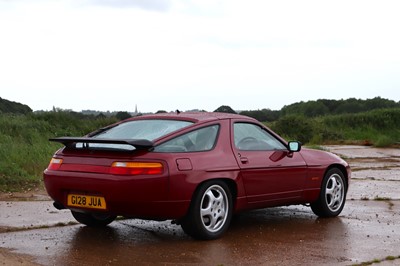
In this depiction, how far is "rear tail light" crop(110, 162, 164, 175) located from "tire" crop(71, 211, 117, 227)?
110 cm

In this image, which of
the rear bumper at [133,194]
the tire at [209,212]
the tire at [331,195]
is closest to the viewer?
the rear bumper at [133,194]

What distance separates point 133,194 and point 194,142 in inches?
37.7

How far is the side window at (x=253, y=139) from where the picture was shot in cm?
733

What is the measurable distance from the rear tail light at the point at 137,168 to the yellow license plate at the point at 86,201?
0.99 ft

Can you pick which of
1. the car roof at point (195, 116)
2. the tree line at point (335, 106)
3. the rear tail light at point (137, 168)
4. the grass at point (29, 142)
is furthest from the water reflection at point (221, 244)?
the tree line at point (335, 106)

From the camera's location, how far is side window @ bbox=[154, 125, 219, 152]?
659cm

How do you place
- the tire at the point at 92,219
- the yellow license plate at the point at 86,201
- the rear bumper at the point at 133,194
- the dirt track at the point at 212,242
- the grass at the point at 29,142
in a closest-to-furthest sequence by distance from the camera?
the dirt track at the point at 212,242, the rear bumper at the point at 133,194, the yellow license plate at the point at 86,201, the tire at the point at 92,219, the grass at the point at 29,142

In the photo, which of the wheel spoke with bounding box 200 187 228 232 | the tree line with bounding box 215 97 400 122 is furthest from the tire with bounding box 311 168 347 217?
the tree line with bounding box 215 97 400 122

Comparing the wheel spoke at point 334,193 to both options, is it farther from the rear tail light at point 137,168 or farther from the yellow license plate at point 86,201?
the yellow license plate at point 86,201

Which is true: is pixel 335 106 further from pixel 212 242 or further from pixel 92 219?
pixel 212 242

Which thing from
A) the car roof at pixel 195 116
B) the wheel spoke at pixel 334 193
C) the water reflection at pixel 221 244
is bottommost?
the water reflection at pixel 221 244

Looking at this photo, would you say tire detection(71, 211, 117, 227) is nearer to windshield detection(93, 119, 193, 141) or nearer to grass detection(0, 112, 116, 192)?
windshield detection(93, 119, 193, 141)

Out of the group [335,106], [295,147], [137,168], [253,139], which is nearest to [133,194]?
[137,168]

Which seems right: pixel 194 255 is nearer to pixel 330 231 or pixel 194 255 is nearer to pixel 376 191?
pixel 330 231
